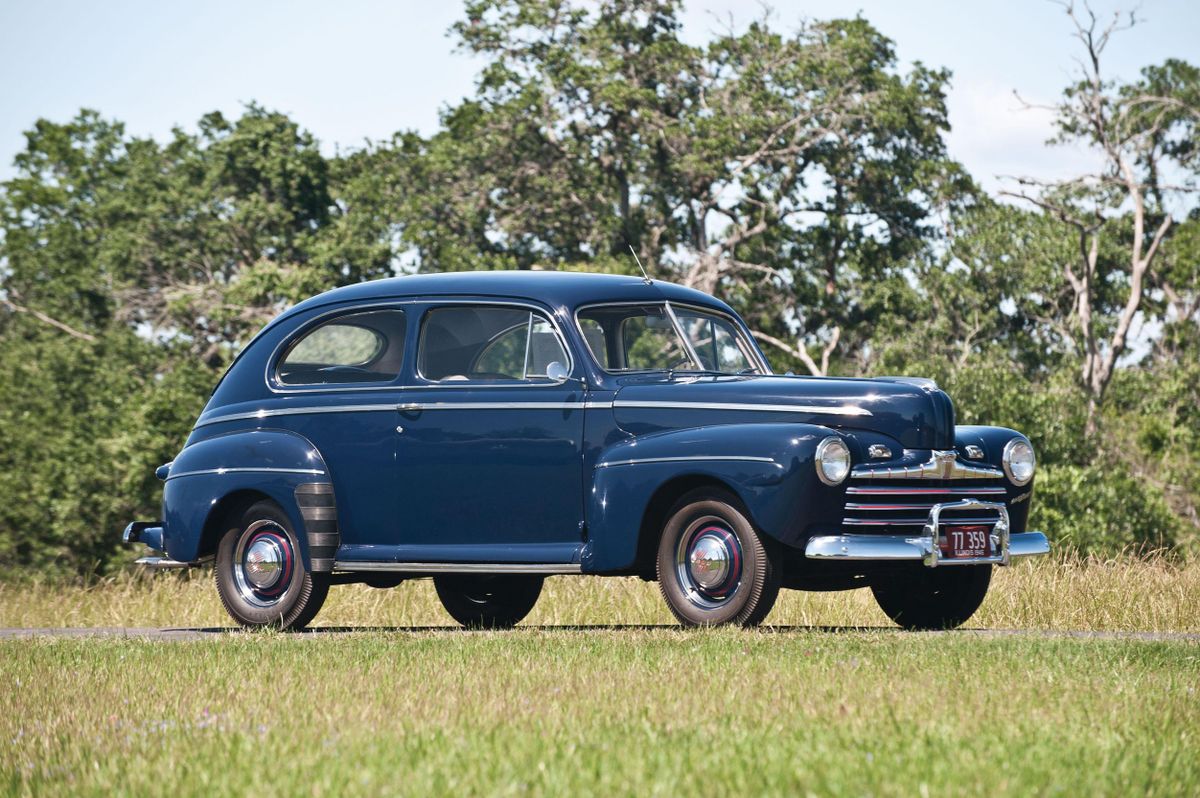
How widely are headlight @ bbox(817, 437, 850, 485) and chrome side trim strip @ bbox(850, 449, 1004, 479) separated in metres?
0.10

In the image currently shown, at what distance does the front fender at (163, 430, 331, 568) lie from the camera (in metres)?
10.8

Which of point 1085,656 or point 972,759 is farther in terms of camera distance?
point 1085,656

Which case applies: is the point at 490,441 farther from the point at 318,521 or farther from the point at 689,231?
the point at 689,231

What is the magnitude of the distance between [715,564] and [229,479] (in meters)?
3.54

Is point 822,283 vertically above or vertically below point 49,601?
above

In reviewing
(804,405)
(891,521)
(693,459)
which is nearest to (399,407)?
(693,459)

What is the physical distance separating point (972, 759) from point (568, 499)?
4981 mm

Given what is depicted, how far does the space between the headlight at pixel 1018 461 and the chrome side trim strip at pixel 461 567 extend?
2.59 meters

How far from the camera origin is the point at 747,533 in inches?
360

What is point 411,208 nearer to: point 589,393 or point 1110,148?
point 1110,148

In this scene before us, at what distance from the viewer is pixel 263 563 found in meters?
11.1

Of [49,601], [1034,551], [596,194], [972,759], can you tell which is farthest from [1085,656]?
[596,194]

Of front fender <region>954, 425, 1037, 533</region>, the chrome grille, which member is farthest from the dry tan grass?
the chrome grille

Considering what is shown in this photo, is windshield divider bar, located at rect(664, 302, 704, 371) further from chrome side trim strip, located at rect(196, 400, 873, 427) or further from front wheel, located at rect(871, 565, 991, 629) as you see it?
front wheel, located at rect(871, 565, 991, 629)
